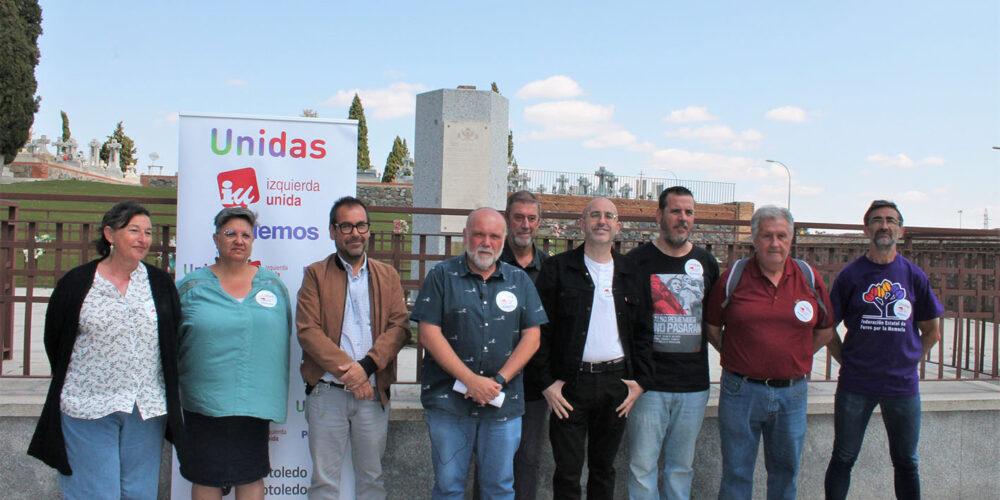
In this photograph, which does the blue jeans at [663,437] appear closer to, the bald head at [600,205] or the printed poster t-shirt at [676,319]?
the printed poster t-shirt at [676,319]

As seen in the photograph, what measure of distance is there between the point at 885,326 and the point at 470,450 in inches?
95.6

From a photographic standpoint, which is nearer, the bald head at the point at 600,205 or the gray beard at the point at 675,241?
the bald head at the point at 600,205

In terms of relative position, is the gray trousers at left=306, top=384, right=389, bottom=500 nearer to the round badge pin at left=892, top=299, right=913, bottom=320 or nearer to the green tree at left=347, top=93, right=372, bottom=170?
the round badge pin at left=892, top=299, right=913, bottom=320

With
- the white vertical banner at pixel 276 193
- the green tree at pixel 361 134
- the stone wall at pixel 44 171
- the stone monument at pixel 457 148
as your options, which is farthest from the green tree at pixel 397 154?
the white vertical banner at pixel 276 193

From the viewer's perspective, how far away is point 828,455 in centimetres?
438

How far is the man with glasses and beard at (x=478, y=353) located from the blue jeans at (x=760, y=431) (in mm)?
1226

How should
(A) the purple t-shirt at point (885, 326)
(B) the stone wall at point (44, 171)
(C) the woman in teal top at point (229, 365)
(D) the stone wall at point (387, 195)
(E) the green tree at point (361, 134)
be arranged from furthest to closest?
(E) the green tree at point (361, 134), (B) the stone wall at point (44, 171), (D) the stone wall at point (387, 195), (A) the purple t-shirt at point (885, 326), (C) the woman in teal top at point (229, 365)

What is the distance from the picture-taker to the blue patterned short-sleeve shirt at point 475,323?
3012 mm

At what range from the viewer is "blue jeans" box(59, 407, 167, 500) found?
274 cm

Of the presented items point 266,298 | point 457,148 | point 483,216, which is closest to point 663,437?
point 483,216

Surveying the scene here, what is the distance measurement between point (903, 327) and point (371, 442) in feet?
9.87

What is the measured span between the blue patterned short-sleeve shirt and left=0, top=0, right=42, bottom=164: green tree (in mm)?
30285

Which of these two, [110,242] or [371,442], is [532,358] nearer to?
[371,442]

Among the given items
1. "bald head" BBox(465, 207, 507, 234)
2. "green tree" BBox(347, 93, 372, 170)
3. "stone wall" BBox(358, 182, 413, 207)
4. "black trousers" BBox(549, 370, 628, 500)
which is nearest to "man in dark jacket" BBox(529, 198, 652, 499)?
"black trousers" BBox(549, 370, 628, 500)
